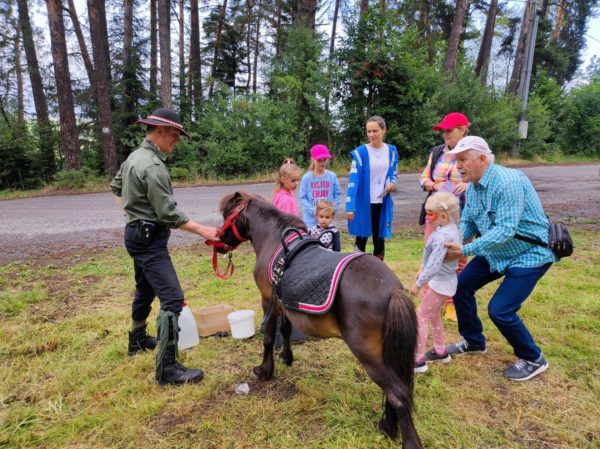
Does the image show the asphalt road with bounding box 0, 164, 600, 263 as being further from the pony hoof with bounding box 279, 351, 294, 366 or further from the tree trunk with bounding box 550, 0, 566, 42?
the tree trunk with bounding box 550, 0, 566, 42

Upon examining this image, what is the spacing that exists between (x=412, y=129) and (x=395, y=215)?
403 inches

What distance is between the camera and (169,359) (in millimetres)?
2965

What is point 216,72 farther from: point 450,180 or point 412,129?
point 450,180

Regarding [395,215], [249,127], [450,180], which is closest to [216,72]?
[249,127]

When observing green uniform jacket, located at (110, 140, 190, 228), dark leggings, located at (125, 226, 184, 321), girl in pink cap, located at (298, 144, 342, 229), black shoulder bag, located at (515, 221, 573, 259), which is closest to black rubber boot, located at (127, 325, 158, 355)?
dark leggings, located at (125, 226, 184, 321)

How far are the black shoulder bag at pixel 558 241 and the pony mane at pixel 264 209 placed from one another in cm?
174

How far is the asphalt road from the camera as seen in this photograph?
22.7 feet

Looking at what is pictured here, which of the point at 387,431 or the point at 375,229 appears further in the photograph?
the point at 375,229

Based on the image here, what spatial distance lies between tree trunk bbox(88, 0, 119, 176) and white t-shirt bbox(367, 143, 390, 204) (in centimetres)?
1441

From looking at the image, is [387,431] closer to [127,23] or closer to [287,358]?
[287,358]

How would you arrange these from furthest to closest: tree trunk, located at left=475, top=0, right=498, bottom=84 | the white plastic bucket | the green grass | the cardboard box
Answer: tree trunk, located at left=475, top=0, right=498, bottom=84 → the cardboard box → the white plastic bucket → the green grass

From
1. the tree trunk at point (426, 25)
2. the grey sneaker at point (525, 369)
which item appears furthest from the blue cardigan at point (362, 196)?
the tree trunk at point (426, 25)

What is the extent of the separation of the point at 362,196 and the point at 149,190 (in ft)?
8.79

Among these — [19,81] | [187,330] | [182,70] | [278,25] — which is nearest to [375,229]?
[187,330]
